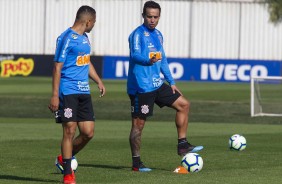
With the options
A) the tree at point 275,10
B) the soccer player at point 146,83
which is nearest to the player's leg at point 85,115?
the soccer player at point 146,83

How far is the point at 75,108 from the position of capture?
11992 millimetres

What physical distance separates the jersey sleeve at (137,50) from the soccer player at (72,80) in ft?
4.44

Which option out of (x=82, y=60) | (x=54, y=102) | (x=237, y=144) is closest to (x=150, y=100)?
(x=82, y=60)

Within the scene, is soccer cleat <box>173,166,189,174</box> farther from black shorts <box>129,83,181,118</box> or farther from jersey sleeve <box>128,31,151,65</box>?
jersey sleeve <box>128,31,151,65</box>

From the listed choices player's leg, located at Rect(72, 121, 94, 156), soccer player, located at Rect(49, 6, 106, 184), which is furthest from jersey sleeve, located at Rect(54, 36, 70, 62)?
player's leg, located at Rect(72, 121, 94, 156)

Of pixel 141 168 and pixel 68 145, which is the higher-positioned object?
pixel 68 145

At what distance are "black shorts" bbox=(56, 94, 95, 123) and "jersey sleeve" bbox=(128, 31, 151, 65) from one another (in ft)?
4.90

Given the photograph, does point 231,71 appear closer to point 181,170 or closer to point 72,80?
point 181,170

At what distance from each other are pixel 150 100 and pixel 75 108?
6.64ft

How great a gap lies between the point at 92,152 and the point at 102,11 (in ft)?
143

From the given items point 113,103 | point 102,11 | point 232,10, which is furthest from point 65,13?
point 113,103

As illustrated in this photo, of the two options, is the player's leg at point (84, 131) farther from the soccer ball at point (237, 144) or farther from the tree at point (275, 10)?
the tree at point (275, 10)

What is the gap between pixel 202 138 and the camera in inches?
749

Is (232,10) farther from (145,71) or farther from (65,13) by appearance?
(145,71)
